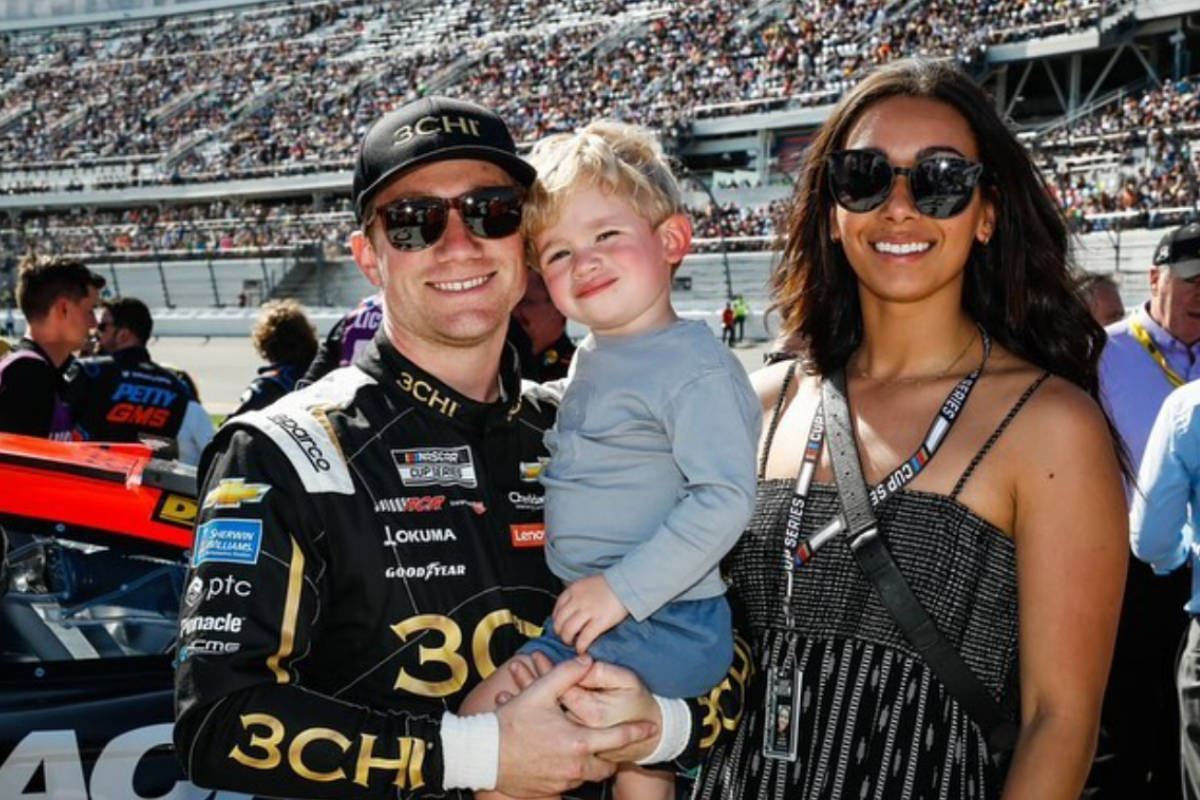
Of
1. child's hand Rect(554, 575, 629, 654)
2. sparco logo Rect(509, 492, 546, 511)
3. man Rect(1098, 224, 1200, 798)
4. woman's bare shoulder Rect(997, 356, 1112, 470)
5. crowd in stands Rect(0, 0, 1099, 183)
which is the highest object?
crowd in stands Rect(0, 0, 1099, 183)

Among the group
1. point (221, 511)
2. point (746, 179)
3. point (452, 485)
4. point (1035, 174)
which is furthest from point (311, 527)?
point (746, 179)

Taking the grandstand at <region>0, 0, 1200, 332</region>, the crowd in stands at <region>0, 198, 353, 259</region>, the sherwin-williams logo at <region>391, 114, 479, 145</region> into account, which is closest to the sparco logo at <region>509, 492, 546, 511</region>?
the sherwin-williams logo at <region>391, 114, 479, 145</region>

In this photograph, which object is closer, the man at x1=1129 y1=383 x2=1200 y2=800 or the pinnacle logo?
the pinnacle logo

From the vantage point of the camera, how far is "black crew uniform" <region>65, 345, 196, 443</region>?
18.6 ft

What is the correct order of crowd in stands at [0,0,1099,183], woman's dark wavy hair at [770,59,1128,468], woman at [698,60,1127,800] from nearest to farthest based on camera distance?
woman at [698,60,1127,800], woman's dark wavy hair at [770,59,1128,468], crowd in stands at [0,0,1099,183]

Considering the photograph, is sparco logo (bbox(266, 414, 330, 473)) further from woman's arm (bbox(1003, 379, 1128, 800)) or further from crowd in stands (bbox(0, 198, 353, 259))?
crowd in stands (bbox(0, 198, 353, 259))

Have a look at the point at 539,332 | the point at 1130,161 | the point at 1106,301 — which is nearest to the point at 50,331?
the point at 539,332

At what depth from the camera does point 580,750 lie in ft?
5.57

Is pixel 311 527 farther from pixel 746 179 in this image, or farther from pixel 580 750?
pixel 746 179

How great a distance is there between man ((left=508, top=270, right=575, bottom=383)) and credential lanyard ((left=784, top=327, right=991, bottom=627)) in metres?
2.54

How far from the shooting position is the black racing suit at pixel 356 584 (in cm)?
161

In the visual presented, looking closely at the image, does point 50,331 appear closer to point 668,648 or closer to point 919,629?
point 668,648

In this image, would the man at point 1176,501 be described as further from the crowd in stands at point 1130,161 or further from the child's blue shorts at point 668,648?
the crowd in stands at point 1130,161

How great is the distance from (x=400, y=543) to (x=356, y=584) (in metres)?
0.08
